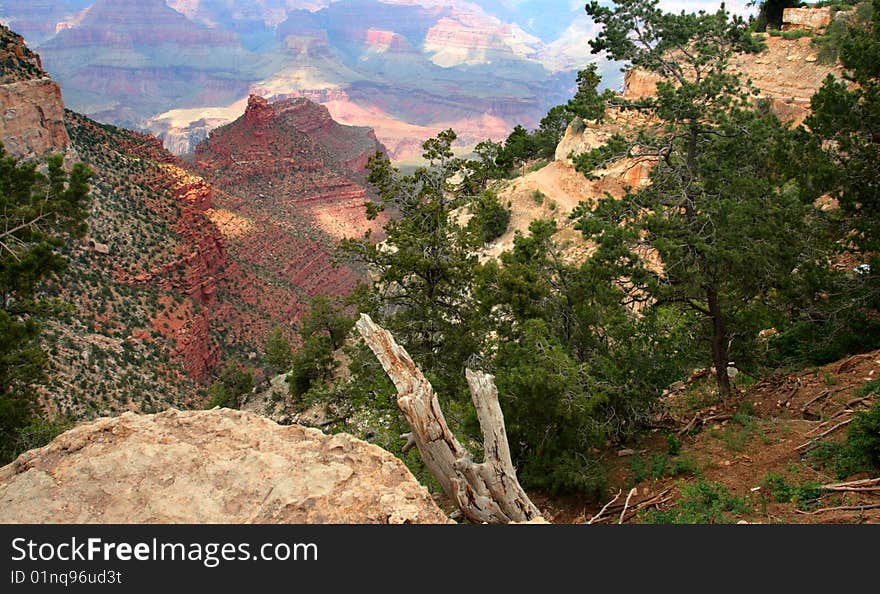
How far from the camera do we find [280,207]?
81.4 m

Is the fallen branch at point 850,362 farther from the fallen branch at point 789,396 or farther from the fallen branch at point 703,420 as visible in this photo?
the fallen branch at point 703,420

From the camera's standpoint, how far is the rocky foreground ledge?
16.7 ft

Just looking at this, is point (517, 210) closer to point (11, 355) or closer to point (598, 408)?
point (598, 408)

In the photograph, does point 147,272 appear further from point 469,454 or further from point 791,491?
point 791,491

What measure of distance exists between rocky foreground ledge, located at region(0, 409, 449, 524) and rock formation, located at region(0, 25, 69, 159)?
3691 cm

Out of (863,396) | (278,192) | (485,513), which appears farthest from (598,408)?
(278,192)

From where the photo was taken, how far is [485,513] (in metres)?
6.50

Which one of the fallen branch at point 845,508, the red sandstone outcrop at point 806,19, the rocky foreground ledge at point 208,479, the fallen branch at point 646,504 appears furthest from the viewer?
the red sandstone outcrop at point 806,19

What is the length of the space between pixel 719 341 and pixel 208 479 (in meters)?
11.0

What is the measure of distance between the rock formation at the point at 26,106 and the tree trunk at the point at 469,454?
1499 inches

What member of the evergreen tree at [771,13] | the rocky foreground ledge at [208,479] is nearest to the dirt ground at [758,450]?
the rocky foreground ledge at [208,479]

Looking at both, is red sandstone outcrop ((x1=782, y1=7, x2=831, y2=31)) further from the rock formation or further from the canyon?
the rock formation

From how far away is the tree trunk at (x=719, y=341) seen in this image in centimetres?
1258

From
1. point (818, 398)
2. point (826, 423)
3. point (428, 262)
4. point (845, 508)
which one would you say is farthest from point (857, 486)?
point (428, 262)
